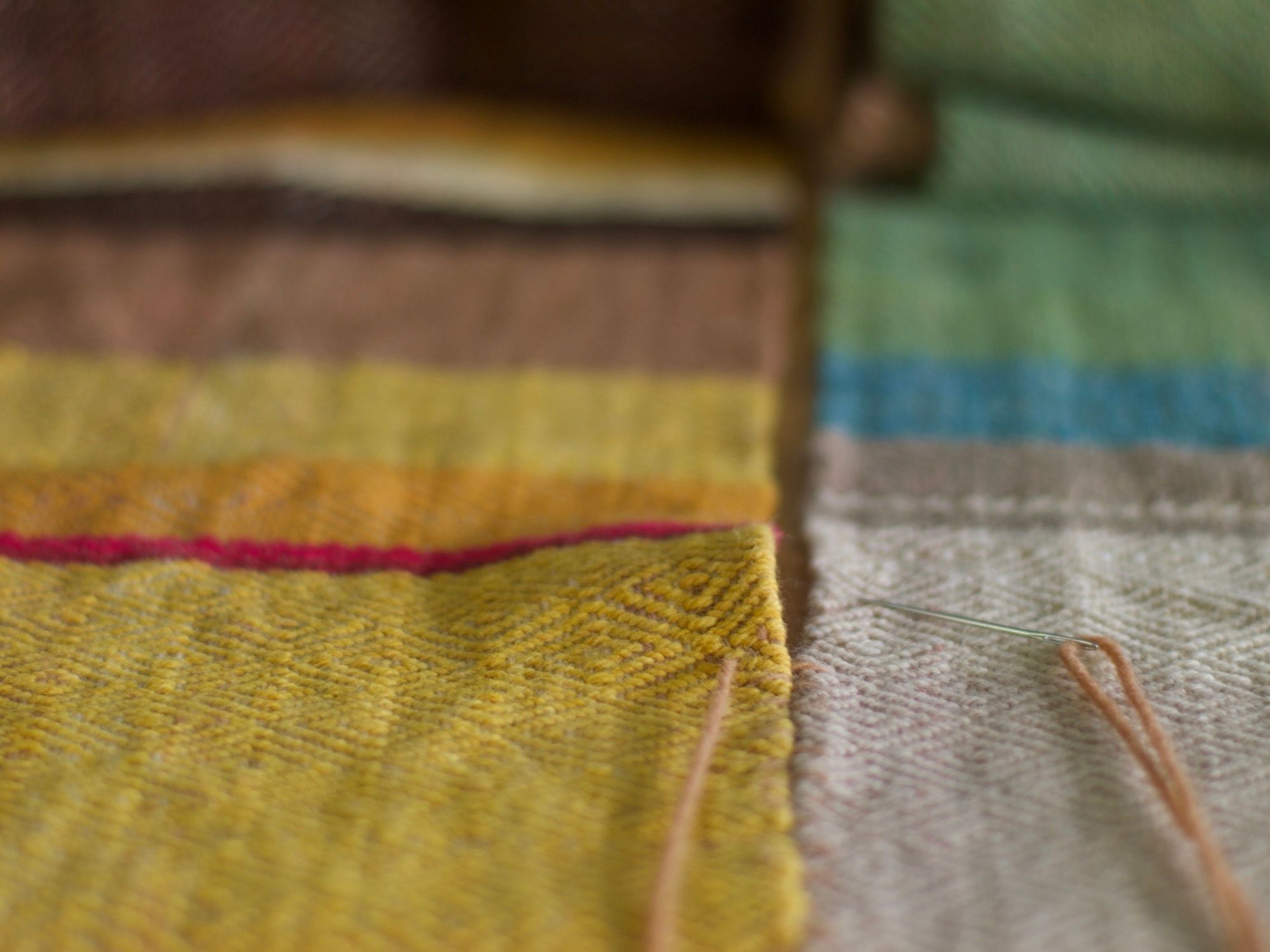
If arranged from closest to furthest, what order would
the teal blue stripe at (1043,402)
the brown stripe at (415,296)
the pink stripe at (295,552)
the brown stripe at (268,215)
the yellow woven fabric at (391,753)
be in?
the yellow woven fabric at (391,753)
the pink stripe at (295,552)
the teal blue stripe at (1043,402)
the brown stripe at (415,296)
the brown stripe at (268,215)

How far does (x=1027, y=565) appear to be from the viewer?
0.65 m

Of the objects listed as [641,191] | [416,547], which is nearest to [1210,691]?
[416,547]

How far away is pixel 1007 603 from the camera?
2.03 feet

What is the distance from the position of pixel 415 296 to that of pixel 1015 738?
2.01ft

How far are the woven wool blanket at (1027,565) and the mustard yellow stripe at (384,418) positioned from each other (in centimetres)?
10

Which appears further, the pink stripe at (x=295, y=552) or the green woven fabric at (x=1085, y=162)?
the green woven fabric at (x=1085, y=162)

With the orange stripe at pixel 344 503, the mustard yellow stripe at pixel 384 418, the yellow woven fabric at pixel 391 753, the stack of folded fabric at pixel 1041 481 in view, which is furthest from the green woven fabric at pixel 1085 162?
the yellow woven fabric at pixel 391 753

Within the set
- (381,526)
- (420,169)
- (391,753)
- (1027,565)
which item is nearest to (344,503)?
(381,526)

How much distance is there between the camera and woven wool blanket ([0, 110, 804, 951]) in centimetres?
47

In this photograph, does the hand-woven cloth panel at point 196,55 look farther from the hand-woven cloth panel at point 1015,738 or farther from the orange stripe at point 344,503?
the hand-woven cloth panel at point 1015,738

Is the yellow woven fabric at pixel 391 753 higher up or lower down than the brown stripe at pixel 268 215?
lower down

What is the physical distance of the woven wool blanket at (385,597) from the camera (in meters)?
0.47

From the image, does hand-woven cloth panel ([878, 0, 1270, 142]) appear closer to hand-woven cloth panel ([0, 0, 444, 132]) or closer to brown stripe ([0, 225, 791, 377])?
brown stripe ([0, 225, 791, 377])

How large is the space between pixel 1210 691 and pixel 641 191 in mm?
713
